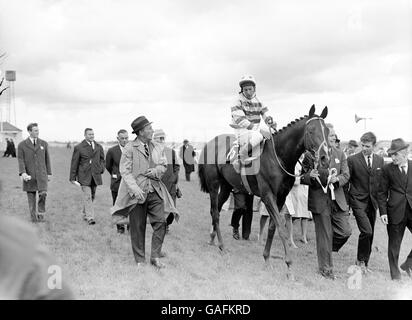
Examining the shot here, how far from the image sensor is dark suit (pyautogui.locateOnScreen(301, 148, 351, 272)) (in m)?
7.07

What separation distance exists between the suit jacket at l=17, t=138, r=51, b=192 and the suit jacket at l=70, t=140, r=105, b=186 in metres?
0.64

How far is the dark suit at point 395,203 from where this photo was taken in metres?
6.81

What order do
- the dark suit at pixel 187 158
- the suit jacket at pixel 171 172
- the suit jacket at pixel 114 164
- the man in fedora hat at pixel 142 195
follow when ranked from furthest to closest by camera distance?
the dark suit at pixel 187 158 < the suit jacket at pixel 114 164 < the suit jacket at pixel 171 172 < the man in fedora hat at pixel 142 195

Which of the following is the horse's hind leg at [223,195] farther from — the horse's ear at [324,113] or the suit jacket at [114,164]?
the horse's ear at [324,113]

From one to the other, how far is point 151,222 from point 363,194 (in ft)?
11.2

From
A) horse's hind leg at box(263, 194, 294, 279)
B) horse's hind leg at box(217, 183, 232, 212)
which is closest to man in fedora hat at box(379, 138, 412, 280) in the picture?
horse's hind leg at box(263, 194, 294, 279)

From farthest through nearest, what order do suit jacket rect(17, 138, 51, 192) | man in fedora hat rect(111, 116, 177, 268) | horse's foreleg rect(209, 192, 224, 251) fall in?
suit jacket rect(17, 138, 51, 192) < horse's foreleg rect(209, 192, 224, 251) < man in fedora hat rect(111, 116, 177, 268)

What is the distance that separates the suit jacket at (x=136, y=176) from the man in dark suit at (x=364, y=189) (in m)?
2.95

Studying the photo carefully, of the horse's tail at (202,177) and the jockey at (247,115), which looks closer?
the jockey at (247,115)

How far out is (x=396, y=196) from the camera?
686cm

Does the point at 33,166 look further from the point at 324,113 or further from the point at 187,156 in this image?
the point at 187,156

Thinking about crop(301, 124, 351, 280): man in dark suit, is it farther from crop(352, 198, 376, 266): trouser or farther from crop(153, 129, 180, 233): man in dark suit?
crop(153, 129, 180, 233): man in dark suit

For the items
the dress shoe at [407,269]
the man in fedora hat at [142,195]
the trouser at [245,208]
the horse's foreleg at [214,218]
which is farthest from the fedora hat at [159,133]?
the dress shoe at [407,269]

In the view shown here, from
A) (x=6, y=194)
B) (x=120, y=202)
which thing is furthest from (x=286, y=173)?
(x=6, y=194)
